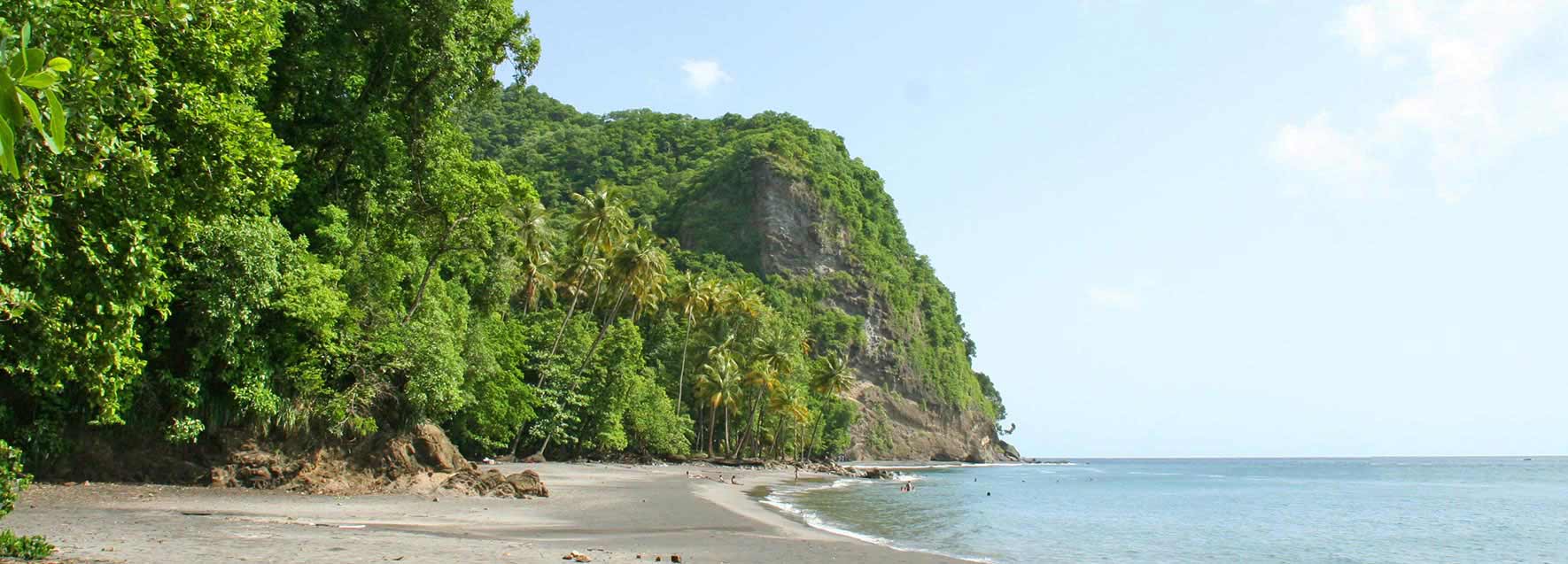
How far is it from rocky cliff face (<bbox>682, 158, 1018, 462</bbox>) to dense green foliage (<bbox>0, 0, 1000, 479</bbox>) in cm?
4527

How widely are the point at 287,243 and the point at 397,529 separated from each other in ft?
25.2

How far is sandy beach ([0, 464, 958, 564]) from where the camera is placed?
11.2 meters

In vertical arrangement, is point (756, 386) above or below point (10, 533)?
above

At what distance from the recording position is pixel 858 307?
101375mm

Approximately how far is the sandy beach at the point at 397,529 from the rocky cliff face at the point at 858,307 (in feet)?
242

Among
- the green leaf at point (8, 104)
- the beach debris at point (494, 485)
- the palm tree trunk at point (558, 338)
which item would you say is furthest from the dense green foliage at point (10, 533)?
the palm tree trunk at point (558, 338)

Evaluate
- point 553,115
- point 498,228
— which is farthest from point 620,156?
point 498,228

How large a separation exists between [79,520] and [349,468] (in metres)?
9.10

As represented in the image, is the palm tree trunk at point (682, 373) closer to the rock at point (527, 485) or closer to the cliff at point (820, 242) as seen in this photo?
the cliff at point (820, 242)

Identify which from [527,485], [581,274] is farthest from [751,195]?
[527,485]

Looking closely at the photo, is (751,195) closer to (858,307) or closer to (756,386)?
(858,307)

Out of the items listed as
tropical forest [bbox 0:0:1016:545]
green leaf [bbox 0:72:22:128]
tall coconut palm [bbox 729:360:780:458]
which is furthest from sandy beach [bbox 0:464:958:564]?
tall coconut palm [bbox 729:360:780:458]

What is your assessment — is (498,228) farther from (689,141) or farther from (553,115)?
(553,115)

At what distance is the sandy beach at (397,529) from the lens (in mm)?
11234
